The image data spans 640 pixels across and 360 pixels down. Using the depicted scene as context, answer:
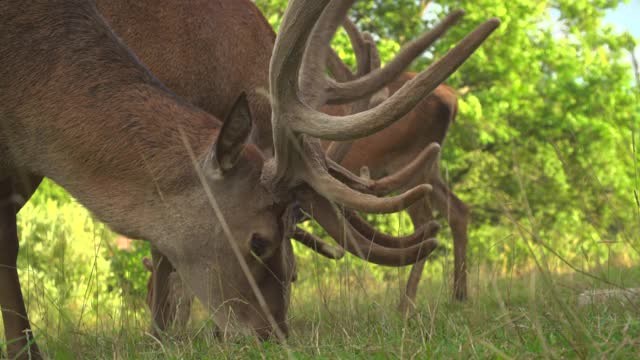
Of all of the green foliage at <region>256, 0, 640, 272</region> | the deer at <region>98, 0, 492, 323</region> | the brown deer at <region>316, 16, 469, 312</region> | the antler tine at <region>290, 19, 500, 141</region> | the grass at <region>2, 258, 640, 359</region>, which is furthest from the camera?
the green foliage at <region>256, 0, 640, 272</region>

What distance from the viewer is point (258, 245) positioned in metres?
3.39

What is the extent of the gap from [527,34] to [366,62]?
1474 centimetres

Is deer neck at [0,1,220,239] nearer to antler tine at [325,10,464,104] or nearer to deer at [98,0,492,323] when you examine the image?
deer at [98,0,492,323]

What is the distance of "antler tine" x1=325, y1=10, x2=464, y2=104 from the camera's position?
461 cm

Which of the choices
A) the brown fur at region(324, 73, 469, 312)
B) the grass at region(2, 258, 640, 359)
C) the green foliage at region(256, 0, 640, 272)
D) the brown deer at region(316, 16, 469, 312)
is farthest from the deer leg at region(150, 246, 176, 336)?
the green foliage at region(256, 0, 640, 272)

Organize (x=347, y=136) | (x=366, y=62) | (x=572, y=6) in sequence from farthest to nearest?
(x=572, y=6)
(x=366, y=62)
(x=347, y=136)

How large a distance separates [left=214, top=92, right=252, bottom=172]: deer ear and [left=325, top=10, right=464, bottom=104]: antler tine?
4.54ft

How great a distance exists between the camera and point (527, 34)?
1908 cm

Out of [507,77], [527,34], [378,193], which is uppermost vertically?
[527,34]

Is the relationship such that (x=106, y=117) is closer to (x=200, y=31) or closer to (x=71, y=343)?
(x=71, y=343)

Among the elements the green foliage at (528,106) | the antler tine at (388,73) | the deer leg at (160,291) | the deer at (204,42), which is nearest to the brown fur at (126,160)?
the deer at (204,42)

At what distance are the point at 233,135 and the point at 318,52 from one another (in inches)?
53.1

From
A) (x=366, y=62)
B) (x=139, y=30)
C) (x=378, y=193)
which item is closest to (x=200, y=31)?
(x=139, y=30)

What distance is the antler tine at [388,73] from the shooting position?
15.1ft
